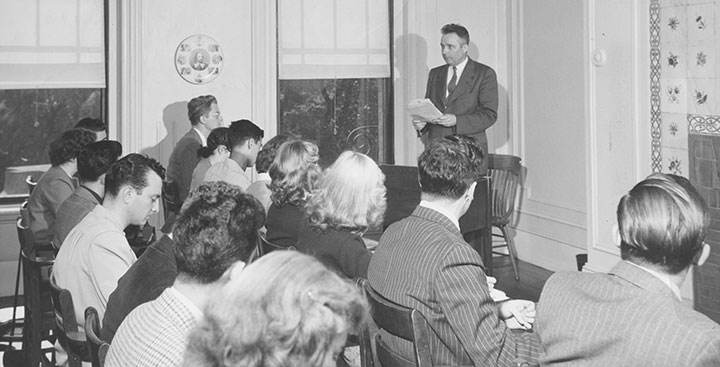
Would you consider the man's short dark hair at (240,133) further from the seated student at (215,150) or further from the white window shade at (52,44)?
the white window shade at (52,44)

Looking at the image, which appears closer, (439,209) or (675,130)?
(439,209)

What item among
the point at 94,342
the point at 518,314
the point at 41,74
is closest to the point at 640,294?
the point at 518,314

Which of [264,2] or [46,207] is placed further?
[264,2]

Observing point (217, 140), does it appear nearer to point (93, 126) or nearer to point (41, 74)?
point (93, 126)

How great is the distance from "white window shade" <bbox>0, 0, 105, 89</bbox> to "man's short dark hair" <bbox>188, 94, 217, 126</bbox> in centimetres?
90

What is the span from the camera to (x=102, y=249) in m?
3.09

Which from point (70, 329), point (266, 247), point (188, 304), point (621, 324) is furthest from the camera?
point (266, 247)

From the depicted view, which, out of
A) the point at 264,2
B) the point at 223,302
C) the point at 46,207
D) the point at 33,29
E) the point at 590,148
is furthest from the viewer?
the point at 264,2

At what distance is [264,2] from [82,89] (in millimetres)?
1629

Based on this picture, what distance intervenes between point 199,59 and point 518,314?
190 inches

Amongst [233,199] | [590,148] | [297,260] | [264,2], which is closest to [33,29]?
[264,2]

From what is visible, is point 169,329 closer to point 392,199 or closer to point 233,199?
point 233,199

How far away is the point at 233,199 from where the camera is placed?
7.23 feet

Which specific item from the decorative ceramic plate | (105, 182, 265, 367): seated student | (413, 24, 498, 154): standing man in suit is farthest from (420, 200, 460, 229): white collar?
the decorative ceramic plate
